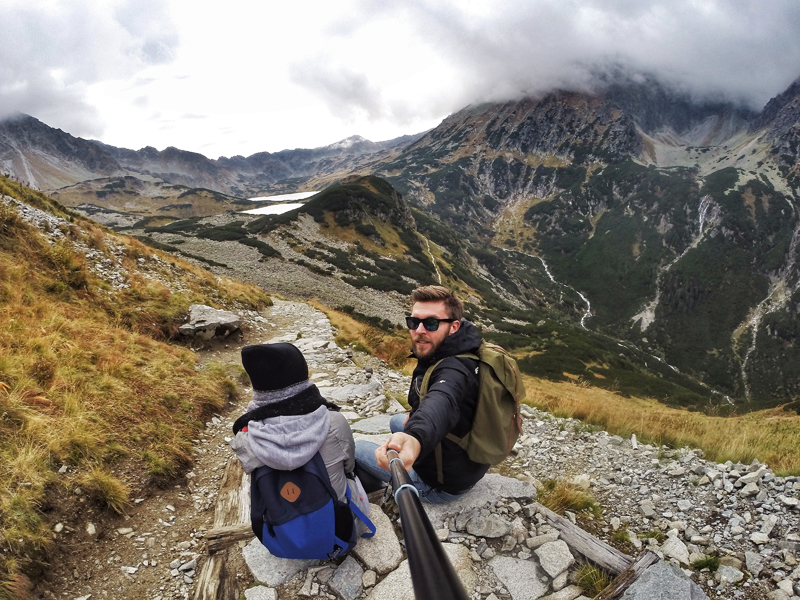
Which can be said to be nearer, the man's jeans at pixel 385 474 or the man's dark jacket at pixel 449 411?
the man's dark jacket at pixel 449 411

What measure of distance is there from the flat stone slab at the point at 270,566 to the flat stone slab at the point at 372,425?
130 inches

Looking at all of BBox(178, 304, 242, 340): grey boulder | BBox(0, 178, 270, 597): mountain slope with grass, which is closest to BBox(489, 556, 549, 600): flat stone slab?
BBox(0, 178, 270, 597): mountain slope with grass

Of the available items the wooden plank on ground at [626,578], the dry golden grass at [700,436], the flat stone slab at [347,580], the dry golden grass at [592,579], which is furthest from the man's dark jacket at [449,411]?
the dry golden grass at [700,436]

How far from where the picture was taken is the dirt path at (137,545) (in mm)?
3793

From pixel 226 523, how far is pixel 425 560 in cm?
426

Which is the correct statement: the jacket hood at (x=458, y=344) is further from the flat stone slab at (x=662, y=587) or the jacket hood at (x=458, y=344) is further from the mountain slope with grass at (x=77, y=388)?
the mountain slope with grass at (x=77, y=388)

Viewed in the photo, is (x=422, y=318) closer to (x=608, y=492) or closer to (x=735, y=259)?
(x=608, y=492)

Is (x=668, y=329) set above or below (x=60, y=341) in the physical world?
below

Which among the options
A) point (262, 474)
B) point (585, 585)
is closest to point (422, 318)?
point (262, 474)

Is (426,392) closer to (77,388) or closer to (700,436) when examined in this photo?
(77,388)

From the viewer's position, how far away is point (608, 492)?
20.4ft

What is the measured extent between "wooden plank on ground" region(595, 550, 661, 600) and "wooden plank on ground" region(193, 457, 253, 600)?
3.35m

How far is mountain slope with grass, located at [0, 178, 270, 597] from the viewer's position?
417 cm

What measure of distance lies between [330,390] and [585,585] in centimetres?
732
